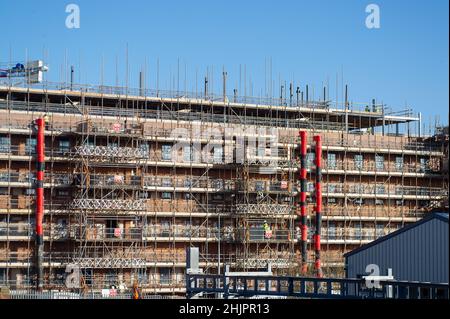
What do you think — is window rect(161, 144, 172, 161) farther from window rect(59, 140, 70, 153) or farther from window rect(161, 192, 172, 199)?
window rect(59, 140, 70, 153)

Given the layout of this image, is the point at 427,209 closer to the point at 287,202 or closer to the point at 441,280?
the point at 287,202

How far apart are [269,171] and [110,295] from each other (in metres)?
19.4

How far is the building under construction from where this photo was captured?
7638cm

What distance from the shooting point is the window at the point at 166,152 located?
3223 inches

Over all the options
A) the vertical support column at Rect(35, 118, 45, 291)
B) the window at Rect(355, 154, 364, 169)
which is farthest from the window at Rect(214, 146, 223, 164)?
the vertical support column at Rect(35, 118, 45, 291)

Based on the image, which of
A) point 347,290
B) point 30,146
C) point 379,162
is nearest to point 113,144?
point 30,146

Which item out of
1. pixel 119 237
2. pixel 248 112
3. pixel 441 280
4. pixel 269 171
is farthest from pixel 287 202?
pixel 441 280

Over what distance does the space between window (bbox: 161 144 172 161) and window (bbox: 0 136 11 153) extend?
510 inches

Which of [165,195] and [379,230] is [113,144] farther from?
[379,230]

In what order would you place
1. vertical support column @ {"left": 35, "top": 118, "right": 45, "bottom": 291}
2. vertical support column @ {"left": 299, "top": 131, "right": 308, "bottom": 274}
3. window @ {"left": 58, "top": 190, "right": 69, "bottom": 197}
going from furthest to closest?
vertical support column @ {"left": 299, "top": 131, "right": 308, "bottom": 274}
window @ {"left": 58, "top": 190, "right": 69, "bottom": 197}
vertical support column @ {"left": 35, "top": 118, "right": 45, "bottom": 291}

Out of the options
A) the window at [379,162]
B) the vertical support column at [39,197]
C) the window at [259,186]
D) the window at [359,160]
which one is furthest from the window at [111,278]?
the window at [379,162]

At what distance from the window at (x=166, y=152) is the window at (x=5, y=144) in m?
13.0

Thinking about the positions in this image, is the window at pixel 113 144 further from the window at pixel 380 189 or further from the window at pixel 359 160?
the window at pixel 380 189

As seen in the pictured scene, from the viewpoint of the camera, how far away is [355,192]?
295 ft
